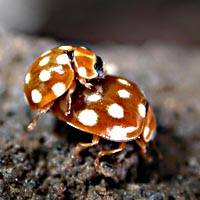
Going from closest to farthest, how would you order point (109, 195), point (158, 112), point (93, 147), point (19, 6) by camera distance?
point (109, 195) < point (93, 147) < point (158, 112) < point (19, 6)

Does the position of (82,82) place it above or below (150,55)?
above

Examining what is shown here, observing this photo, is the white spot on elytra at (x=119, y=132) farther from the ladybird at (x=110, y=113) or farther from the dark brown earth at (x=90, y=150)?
the dark brown earth at (x=90, y=150)

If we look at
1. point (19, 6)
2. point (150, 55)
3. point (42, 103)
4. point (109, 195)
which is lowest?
point (19, 6)

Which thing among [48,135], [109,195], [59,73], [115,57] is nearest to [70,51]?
[59,73]

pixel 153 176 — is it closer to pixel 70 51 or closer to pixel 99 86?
pixel 99 86

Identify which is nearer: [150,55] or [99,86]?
[99,86]

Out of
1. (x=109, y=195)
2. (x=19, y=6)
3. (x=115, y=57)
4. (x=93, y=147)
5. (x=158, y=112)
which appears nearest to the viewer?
(x=109, y=195)
